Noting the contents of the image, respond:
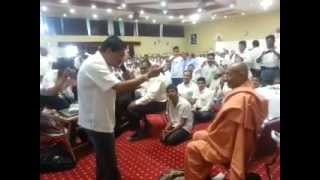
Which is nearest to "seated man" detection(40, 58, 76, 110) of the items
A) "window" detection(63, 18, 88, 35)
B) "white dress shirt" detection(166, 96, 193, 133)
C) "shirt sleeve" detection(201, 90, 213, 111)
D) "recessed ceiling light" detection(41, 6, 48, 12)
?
"window" detection(63, 18, 88, 35)

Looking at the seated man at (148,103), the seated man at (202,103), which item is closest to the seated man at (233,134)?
the seated man at (148,103)

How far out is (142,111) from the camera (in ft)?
10.4

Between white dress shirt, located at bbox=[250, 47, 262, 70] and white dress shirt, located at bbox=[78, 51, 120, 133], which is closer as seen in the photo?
white dress shirt, located at bbox=[78, 51, 120, 133]

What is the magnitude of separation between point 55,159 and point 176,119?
1132mm

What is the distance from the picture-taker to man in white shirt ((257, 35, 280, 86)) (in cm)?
183

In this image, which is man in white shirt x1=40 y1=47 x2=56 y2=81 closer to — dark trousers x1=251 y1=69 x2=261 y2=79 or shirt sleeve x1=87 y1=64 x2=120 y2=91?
shirt sleeve x1=87 y1=64 x2=120 y2=91

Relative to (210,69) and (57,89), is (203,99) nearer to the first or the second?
(210,69)

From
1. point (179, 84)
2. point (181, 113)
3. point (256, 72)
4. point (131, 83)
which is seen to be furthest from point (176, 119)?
point (131, 83)

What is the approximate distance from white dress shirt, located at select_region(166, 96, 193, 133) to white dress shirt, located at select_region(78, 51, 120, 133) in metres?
1.31

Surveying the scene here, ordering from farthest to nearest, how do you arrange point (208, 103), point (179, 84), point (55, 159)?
1. point (208, 103)
2. point (179, 84)
3. point (55, 159)
